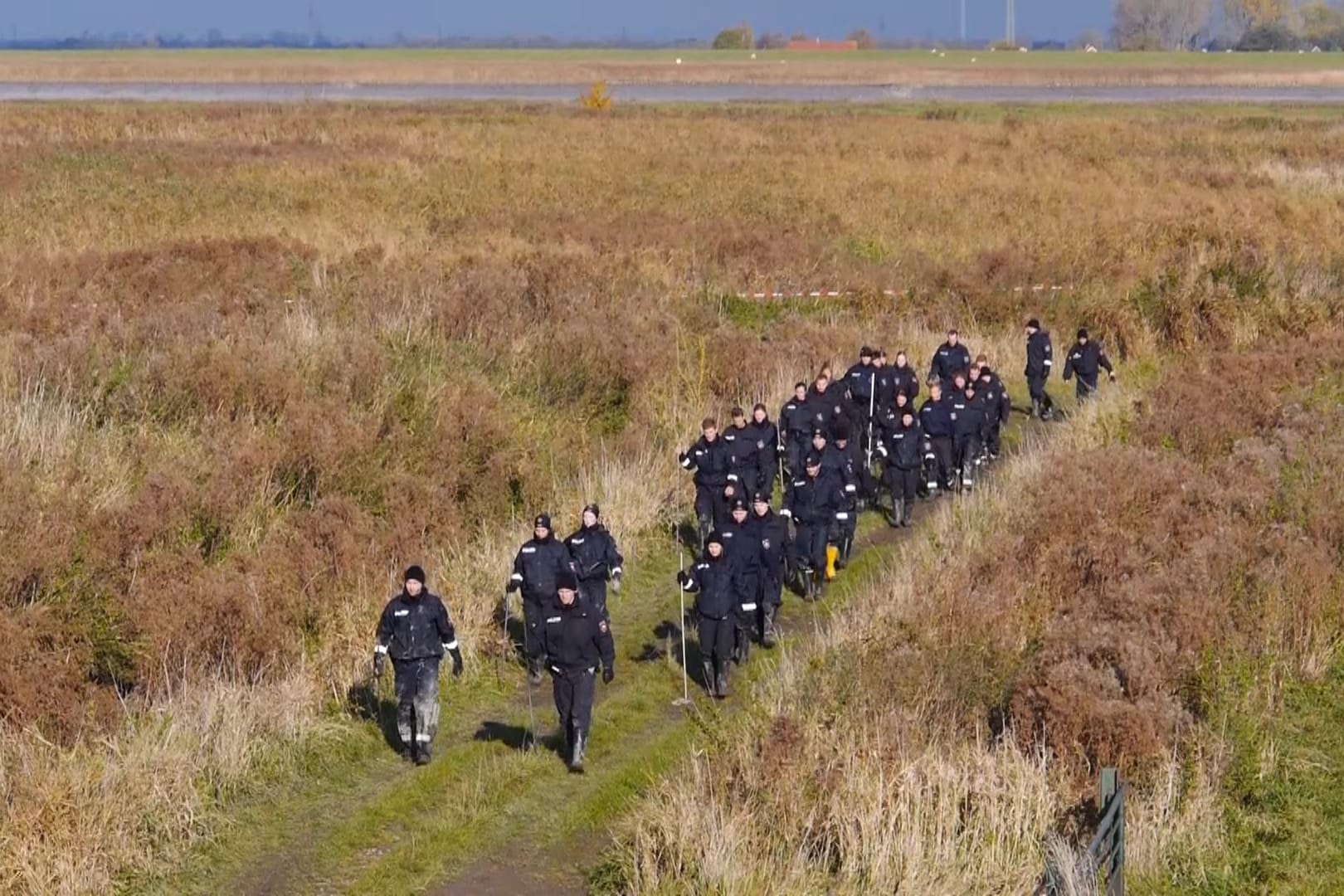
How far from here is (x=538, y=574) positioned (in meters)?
13.5

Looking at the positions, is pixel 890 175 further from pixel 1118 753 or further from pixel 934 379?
pixel 1118 753

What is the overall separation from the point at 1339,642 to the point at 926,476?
6.88 metres

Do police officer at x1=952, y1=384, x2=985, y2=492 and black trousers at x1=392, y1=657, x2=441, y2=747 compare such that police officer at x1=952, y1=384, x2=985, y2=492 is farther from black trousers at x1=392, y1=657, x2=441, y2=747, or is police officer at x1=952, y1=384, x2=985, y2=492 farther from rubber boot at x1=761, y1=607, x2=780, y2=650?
black trousers at x1=392, y1=657, x2=441, y2=747

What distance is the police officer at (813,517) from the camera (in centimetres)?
1617

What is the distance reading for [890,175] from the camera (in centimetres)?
4234

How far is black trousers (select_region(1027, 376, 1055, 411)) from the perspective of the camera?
911 inches

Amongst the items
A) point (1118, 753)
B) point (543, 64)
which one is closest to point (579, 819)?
point (1118, 753)

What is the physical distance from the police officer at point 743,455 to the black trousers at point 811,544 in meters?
0.97

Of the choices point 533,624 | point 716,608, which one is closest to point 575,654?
point 533,624

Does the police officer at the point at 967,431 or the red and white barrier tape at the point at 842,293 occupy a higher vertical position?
the red and white barrier tape at the point at 842,293

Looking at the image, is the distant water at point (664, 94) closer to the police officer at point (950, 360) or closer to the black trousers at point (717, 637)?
the police officer at point (950, 360)

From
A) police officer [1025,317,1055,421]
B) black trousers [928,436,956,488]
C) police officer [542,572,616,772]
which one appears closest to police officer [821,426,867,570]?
black trousers [928,436,956,488]

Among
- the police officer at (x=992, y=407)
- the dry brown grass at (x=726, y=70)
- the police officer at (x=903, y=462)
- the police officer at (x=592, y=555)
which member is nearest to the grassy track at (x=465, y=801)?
the police officer at (x=592, y=555)

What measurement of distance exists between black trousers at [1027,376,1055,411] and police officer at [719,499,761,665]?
1016 centimetres
